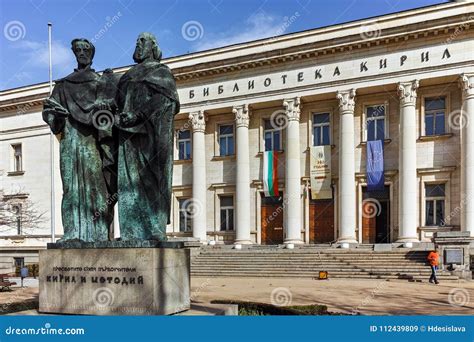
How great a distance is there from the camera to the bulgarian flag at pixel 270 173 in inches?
1433

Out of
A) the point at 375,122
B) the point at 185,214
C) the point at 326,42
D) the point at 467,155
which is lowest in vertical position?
the point at 185,214

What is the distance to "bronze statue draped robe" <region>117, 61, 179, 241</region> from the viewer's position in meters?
7.08

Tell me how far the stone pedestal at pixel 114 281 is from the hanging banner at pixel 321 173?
28689mm

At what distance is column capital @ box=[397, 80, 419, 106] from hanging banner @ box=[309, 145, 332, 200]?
6.58 meters

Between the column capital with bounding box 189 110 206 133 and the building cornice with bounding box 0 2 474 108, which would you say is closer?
the building cornice with bounding box 0 2 474 108

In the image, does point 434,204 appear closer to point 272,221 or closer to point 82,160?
point 272,221

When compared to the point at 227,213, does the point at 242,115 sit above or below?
above

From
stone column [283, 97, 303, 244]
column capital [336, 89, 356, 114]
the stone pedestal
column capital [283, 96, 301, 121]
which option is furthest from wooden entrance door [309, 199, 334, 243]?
the stone pedestal
